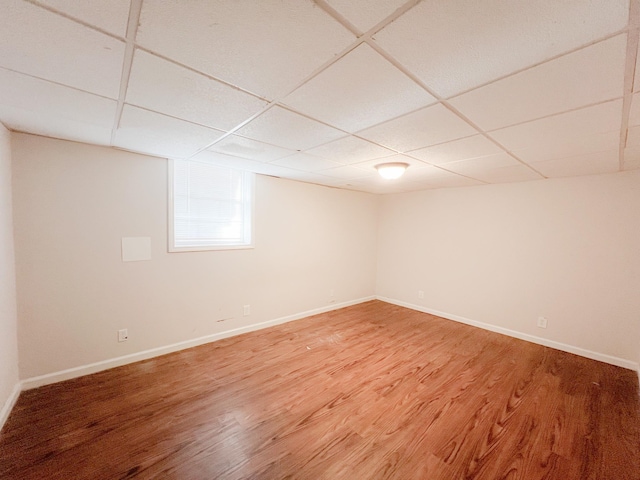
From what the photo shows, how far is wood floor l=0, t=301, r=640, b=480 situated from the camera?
5.32ft

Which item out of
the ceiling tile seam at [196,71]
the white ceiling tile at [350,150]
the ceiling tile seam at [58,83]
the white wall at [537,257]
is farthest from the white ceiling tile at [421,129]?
the white wall at [537,257]

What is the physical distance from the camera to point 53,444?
1.72 meters

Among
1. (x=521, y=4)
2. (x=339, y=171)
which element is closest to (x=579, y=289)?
(x=339, y=171)

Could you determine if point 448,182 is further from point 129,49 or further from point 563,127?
point 129,49

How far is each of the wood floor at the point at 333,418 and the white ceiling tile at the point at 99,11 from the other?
2282 millimetres

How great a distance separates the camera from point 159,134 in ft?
6.97

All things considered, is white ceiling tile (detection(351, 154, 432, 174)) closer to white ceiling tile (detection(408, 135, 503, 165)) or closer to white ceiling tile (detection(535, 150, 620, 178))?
white ceiling tile (detection(408, 135, 503, 165))

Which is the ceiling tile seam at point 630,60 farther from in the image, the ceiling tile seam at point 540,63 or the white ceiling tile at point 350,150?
the white ceiling tile at point 350,150

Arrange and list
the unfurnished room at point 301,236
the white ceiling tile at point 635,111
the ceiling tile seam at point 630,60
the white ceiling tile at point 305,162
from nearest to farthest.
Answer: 1. the ceiling tile seam at point 630,60
2. the unfurnished room at point 301,236
3. the white ceiling tile at point 635,111
4. the white ceiling tile at point 305,162

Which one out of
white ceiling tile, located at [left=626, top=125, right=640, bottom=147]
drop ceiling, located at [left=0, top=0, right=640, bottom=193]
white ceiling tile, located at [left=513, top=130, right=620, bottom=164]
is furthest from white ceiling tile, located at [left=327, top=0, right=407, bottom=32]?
white ceiling tile, located at [left=626, top=125, right=640, bottom=147]

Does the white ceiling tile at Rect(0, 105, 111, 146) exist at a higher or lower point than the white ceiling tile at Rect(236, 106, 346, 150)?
lower

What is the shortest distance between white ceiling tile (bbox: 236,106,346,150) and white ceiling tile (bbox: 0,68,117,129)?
0.88 m

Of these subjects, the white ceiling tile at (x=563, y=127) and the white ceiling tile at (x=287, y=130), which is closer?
the white ceiling tile at (x=563, y=127)

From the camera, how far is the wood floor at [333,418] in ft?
5.32
